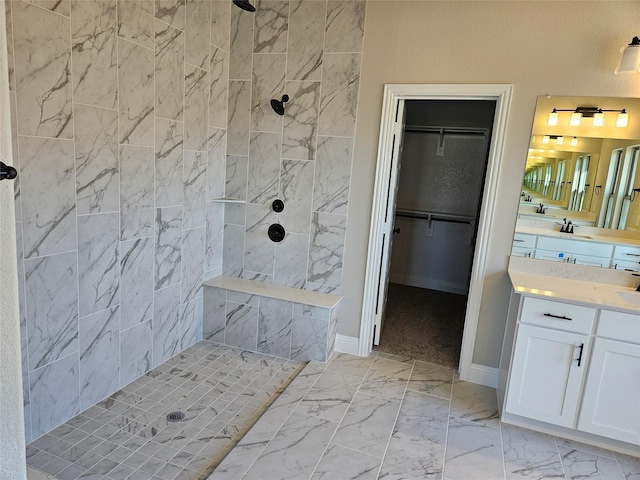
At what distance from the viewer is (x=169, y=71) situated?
2707 mm

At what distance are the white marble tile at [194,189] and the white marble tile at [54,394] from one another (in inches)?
47.0

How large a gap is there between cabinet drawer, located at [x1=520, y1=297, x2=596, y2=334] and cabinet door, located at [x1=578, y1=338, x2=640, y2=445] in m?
0.11

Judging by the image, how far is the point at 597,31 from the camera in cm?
248

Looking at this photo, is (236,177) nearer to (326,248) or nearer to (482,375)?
(326,248)

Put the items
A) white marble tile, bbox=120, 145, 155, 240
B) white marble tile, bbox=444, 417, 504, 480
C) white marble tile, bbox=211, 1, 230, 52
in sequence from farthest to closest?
white marble tile, bbox=211, 1, 230, 52, white marble tile, bbox=120, 145, 155, 240, white marble tile, bbox=444, 417, 504, 480

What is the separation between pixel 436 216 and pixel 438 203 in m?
0.17

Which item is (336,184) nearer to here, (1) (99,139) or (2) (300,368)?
(2) (300,368)

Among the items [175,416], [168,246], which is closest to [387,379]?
[175,416]

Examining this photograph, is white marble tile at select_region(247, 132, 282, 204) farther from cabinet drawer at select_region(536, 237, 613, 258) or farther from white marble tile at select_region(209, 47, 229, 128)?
cabinet drawer at select_region(536, 237, 613, 258)

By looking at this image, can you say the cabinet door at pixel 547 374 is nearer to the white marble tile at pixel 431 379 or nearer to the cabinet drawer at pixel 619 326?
the cabinet drawer at pixel 619 326

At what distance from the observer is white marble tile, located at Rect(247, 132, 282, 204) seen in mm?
3273

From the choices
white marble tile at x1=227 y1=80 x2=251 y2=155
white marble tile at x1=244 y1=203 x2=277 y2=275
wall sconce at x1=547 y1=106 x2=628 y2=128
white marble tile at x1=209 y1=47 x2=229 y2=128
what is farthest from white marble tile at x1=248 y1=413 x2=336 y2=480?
wall sconce at x1=547 y1=106 x2=628 y2=128

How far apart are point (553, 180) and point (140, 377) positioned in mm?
3058

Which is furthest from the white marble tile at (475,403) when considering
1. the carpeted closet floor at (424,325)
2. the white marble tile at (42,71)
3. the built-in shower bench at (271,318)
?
the white marble tile at (42,71)
